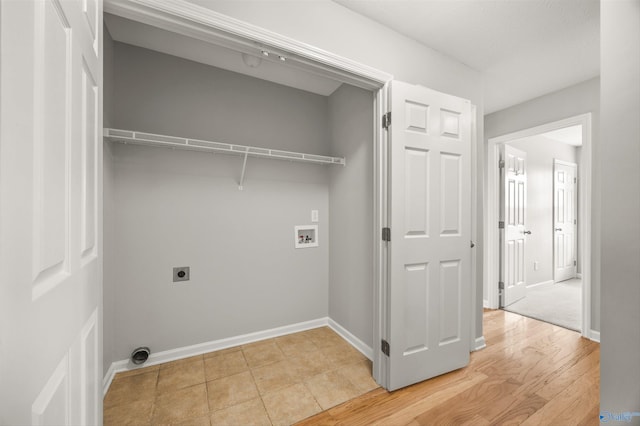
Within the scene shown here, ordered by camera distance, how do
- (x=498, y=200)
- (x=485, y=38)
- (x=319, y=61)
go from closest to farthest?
(x=319, y=61) → (x=485, y=38) → (x=498, y=200)

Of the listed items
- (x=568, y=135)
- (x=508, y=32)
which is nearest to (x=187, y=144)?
(x=508, y=32)

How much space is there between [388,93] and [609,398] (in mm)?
1846

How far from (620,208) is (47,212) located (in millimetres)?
1619

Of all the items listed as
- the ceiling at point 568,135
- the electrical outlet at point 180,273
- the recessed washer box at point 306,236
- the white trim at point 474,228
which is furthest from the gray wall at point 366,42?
the ceiling at point 568,135

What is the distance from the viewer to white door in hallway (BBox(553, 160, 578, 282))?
4520 millimetres

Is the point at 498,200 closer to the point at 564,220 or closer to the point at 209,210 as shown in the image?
the point at 564,220

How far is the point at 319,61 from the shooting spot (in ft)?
5.21

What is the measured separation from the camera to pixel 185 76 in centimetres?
224

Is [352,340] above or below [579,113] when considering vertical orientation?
below

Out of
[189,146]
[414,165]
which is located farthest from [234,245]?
[414,165]

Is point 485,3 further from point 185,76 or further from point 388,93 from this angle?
point 185,76

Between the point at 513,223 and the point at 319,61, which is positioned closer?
the point at 319,61

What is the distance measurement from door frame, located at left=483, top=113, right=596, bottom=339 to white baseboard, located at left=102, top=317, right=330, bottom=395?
2.21m

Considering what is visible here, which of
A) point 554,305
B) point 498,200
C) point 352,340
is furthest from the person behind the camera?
point 554,305
